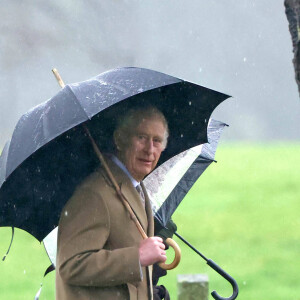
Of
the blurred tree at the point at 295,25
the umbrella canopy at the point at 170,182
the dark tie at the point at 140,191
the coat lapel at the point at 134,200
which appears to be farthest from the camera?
the umbrella canopy at the point at 170,182

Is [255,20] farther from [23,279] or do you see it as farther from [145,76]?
[145,76]

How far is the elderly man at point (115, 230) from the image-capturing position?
3.64 metres

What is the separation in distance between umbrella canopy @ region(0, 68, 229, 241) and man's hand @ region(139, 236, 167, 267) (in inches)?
19.0

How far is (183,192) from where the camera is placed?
4973 millimetres

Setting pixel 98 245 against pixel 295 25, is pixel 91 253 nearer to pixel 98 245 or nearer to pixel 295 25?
pixel 98 245

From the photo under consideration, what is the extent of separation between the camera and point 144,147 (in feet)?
12.6

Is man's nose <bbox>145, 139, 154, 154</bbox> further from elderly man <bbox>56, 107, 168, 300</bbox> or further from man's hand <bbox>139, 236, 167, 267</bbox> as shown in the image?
man's hand <bbox>139, 236, 167, 267</bbox>

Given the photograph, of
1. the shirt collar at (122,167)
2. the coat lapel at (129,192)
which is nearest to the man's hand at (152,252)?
the coat lapel at (129,192)

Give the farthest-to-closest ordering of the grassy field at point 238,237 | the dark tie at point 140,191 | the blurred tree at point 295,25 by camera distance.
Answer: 1. the grassy field at point 238,237
2. the blurred tree at point 295,25
3. the dark tie at point 140,191

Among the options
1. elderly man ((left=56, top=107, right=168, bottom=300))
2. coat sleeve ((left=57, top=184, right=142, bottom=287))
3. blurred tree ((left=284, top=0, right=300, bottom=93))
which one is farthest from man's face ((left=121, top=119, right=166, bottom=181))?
blurred tree ((left=284, top=0, right=300, bottom=93))

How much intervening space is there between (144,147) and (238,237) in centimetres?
1034

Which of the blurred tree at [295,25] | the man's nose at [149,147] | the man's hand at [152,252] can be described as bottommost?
the man's hand at [152,252]

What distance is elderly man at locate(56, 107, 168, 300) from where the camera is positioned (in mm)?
3645

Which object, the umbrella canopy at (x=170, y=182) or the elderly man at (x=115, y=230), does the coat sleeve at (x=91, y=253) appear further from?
the umbrella canopy at (x=170, y=182)
